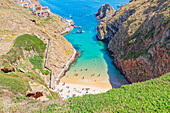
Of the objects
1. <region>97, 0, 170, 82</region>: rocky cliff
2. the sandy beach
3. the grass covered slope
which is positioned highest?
<region>97, 0, 170, 82</region>: rocky cliff

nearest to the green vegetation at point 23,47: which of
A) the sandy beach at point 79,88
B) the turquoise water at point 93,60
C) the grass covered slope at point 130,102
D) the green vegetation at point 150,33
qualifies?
the sandy beach at point 79,88

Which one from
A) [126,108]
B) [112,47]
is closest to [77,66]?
[112,47]

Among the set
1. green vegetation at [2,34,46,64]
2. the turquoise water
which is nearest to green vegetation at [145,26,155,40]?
the turquoise water

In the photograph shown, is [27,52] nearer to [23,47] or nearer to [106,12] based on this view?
[23,47]

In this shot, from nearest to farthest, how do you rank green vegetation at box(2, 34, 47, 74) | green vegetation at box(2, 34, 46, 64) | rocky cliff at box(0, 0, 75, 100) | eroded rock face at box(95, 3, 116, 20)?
rocky cliff at box(0, 0, 75, 100)
green vegetation at box(2, 34, 47, 74)
green vegetation at box(2, 34, 46, 64)
eroded rock face at box(95, 3, 116, 20)

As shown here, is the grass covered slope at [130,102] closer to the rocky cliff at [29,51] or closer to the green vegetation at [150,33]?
the rocky cliff at [29,51]

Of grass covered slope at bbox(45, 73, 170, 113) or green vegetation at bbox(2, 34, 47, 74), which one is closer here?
grass covered slope at bbox(45, 73, 170, 113)

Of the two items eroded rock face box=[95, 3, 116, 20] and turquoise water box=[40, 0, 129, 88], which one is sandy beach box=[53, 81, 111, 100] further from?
eroded rock face box=[95, 3, 116, 20]

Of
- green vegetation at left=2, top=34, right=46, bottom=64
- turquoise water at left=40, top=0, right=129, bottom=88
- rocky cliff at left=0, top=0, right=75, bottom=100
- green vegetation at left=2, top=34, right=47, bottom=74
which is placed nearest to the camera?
rocky cliff at left=0, top=0, right=75, bottom=100
